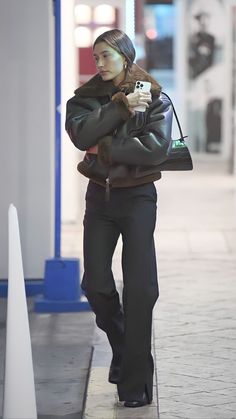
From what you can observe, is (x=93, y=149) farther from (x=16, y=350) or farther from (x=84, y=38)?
(x=84, y=38)

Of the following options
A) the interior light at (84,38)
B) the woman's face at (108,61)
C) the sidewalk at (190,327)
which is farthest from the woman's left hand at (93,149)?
the interior light at (84,38)

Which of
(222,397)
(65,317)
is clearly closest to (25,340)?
(222,397)

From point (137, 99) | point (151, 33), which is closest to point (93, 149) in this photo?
point (137, 99)

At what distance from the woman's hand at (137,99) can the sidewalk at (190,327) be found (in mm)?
1498

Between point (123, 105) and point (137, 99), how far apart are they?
0.29ft

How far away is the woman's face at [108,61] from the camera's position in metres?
4.90

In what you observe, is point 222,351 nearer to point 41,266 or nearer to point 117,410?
point 117,410

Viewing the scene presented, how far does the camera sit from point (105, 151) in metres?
4.84

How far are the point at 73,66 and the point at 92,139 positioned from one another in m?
6.33

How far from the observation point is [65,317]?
7168mm

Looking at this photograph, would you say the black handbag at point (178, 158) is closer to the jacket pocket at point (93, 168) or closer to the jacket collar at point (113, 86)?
the jacket collar at point (113, 86)

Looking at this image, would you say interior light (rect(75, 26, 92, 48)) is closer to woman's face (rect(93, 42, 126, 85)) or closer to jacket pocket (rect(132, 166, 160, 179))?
woman's face (rect(93, 42, 126, 85))

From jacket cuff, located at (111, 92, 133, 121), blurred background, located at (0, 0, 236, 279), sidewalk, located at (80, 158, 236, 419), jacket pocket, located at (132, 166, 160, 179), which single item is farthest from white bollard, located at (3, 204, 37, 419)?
blurred background, located at (0, 0, 236, 279)

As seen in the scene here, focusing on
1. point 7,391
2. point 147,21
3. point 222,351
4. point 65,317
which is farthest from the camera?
point 147,21
